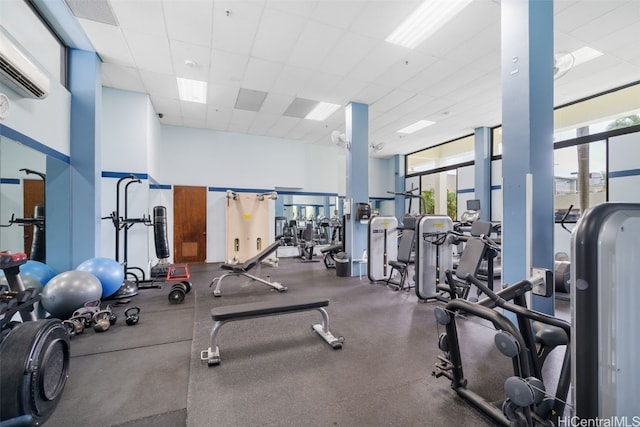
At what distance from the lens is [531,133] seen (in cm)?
245

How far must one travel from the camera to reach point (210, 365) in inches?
92.0

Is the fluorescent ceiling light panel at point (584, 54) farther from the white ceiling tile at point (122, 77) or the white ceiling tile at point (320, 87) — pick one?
the white ceiling tile at point (122, 77)

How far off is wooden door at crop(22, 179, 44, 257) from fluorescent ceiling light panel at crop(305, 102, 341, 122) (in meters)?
5.66

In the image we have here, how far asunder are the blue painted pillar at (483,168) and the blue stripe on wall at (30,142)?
8.74 m

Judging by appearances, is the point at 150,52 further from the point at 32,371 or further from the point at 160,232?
the point at 32,371

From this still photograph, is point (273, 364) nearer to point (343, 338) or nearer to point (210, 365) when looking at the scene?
point (210, 365)

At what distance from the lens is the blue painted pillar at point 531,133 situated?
8.01ft

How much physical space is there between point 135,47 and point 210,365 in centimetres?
441

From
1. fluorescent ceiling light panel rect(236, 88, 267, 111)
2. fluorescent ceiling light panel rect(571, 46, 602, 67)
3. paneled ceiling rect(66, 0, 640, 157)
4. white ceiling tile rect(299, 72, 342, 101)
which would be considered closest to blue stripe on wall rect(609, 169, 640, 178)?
paneled ceiling rect(66, 0, 640, 157)

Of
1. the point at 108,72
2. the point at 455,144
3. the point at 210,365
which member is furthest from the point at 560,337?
the point at 455,144

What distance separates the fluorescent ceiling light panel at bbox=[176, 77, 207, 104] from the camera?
16.7 feet

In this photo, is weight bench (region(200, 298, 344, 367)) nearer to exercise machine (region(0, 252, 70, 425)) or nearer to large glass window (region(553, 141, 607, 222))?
exercise machine (region(0, 252, 70, 425))

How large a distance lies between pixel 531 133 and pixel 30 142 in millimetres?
4937

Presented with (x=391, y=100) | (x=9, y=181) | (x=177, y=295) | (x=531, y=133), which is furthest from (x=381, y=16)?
(x=9, y=181)
